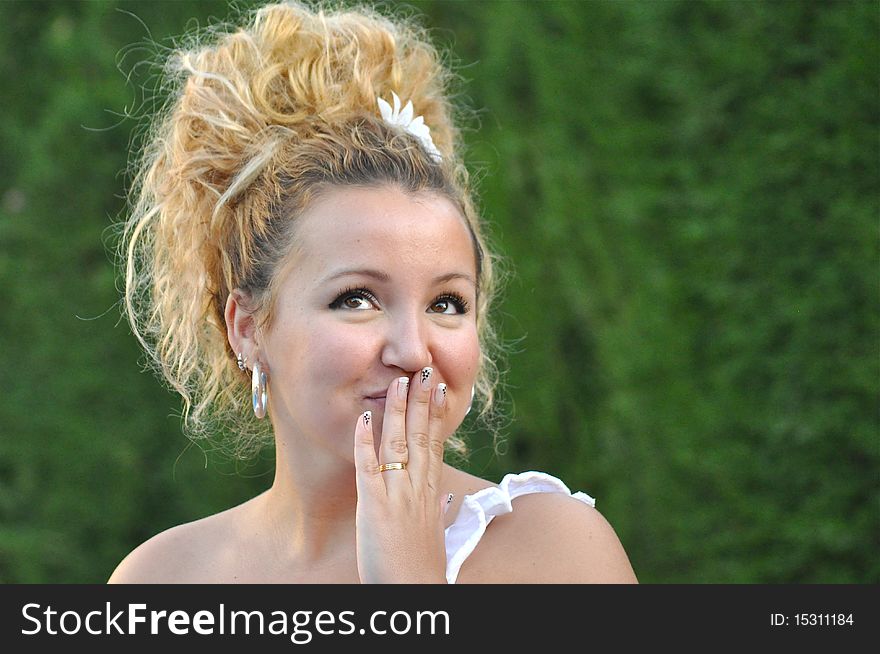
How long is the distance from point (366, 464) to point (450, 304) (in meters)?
0.41

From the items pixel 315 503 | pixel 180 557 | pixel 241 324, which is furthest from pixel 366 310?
pixel 180 557

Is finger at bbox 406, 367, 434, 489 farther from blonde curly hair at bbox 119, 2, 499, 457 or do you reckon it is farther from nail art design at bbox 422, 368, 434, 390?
blonde curly hair at bbox 119, 2, 499, 457

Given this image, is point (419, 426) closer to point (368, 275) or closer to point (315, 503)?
point (368, 275)

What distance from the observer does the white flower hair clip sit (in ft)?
8.17

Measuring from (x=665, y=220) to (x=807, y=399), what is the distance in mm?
924

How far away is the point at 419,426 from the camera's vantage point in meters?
2.03

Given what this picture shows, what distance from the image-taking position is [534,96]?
4.90m

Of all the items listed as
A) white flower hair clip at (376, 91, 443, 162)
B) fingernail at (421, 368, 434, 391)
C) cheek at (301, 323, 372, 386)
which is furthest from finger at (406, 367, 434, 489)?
white flower hair clip at (376, 91, 443, 162)

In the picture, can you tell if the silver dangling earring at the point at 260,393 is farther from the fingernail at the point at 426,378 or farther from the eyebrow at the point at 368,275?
the fingernail at the point at 426,378

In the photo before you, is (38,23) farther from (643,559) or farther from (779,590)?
(779,590)

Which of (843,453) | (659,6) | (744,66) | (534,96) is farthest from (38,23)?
(843,453)

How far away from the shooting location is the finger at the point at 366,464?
1984 mm

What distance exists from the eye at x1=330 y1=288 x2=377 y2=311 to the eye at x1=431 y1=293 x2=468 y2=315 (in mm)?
140

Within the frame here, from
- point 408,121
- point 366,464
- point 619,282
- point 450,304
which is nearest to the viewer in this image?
point 366,464
